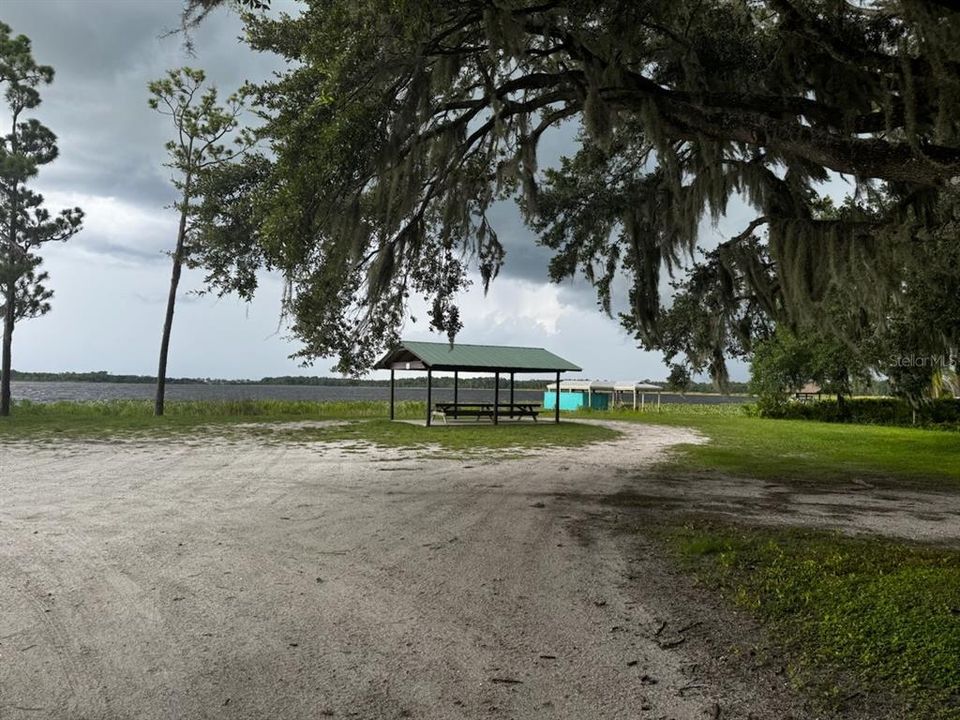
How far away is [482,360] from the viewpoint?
25141 millimetres

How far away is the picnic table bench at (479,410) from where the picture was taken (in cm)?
2448

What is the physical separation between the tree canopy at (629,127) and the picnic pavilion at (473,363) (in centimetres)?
1311

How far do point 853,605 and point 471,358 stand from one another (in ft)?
69.3

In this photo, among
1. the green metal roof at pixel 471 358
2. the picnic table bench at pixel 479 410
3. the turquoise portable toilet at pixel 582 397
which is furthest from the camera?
the turquoise portable toilet at pixel 582 397

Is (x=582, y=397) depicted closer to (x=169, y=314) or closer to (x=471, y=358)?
(x=471, y=358)

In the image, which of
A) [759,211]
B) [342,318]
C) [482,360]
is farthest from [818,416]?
[342,318]

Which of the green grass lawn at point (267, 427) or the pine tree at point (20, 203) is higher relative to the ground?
the pine tree at point (20, 203)

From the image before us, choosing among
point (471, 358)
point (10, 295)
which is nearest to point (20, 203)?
point (10, 295)

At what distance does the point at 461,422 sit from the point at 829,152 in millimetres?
19690

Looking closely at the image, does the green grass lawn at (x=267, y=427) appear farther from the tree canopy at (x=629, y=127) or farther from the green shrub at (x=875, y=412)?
the green shrub at (x=875, y=412)

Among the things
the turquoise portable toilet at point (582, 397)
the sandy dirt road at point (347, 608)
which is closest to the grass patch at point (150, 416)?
the sandy dirt road at point (347, 608)

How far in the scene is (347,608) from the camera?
4.22 metres

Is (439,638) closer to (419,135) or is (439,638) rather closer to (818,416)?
(419,135)

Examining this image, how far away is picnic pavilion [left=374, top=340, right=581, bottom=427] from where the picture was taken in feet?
76.2
